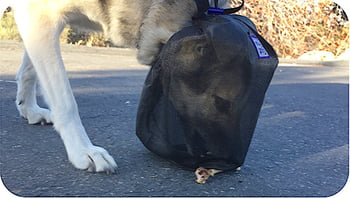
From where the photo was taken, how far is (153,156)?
81.8 inches

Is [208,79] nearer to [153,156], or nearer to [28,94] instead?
[153,156]

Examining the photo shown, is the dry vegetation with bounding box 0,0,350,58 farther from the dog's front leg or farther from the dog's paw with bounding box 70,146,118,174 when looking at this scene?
the dog's paw with bounding box 70,146,118,174

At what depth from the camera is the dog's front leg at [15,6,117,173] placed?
1945 mm

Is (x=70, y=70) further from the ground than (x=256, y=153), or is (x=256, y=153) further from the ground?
(x=256, y=153)

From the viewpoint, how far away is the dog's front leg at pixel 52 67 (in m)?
1.95

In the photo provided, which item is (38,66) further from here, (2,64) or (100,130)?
(2,64)

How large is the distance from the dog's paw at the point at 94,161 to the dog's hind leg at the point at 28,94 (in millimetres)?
841

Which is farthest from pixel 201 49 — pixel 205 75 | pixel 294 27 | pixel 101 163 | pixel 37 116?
pixel 294 27

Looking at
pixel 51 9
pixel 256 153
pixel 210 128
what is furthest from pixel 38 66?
pixel 256 153

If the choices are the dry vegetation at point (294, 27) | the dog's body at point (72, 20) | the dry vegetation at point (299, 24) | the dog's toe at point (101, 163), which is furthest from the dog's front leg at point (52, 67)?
the dry vegetation at point (299, 24)

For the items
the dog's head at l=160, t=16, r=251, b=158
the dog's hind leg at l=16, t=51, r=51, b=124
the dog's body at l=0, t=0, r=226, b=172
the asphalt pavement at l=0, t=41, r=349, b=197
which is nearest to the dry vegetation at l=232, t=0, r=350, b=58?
the asphalt pavement at l=0, t=41, r=349, b=197

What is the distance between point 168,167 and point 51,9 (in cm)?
90

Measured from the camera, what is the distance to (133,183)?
174 centimetres

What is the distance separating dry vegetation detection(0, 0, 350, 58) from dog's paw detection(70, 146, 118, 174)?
254 inches
